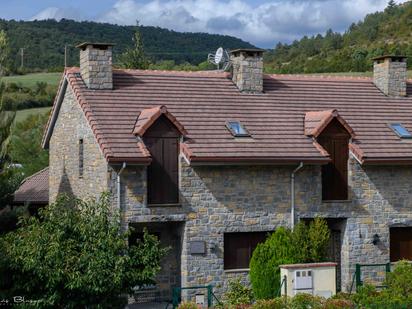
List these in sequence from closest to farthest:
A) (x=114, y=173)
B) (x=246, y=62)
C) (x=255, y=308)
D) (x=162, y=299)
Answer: (x=255, y=308) → (x=114, y=173) → (x=162, y=299) → (x=246, y=62)

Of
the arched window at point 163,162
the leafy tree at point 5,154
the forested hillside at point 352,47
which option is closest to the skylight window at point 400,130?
the arched window at point 163,162

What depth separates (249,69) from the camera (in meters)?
28.6

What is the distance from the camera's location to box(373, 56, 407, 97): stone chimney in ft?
101

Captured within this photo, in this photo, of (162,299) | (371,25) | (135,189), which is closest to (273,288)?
(162,299)

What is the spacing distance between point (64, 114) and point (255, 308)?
42.9 ft

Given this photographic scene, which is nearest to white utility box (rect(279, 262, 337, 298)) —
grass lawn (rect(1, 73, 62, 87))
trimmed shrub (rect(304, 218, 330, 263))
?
trimmed shrub (rect(304, 218, 330, 263))

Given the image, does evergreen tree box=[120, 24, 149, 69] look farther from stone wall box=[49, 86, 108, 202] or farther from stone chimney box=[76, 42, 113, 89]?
stone chimney box=[76, 42, 113, 89]

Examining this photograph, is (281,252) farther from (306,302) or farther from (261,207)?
(306,302)

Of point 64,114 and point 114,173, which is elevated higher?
point 64,114

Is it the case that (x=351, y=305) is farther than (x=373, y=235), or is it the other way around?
(x=373, y=235)

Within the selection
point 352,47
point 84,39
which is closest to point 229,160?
point 352,47

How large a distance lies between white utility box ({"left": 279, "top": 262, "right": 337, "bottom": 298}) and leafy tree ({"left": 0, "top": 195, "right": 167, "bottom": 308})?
16.3 feet

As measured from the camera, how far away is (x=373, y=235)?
27406mm

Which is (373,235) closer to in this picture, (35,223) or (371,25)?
(35,223)
